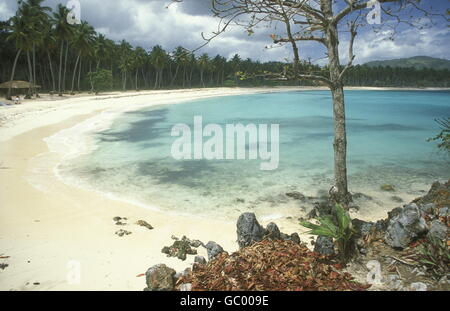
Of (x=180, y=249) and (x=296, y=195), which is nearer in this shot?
(x=180, y=249)

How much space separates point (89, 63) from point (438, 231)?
7809 cm

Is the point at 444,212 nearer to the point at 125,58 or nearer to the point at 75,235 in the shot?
the point at 75,235

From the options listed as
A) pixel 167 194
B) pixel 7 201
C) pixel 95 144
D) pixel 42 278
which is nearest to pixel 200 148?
pixel 95 144

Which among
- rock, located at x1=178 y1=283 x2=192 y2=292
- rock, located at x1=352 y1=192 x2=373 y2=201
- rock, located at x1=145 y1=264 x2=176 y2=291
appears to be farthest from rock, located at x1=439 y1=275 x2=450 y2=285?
rock, located at x1=352 y1=192 x2=373 y2=201

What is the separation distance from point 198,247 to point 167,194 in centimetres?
382

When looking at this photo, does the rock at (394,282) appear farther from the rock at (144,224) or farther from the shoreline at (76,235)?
the rock at (144,224)

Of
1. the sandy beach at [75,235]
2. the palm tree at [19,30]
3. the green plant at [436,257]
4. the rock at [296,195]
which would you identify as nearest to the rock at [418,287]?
the green plant at [436,257]

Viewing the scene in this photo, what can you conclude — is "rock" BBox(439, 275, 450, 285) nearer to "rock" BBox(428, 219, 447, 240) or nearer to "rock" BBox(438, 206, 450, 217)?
"rock" BBox(428, 219, 447, 240)

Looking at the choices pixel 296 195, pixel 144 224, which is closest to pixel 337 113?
pixel 296 195

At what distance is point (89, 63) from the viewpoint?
6975cm

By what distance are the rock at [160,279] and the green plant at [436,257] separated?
291cm

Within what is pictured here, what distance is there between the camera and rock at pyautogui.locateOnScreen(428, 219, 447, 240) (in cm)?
364

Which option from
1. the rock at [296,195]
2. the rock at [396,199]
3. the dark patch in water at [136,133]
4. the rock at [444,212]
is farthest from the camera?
the dark patch in water at [136,133]

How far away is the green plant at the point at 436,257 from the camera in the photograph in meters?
3.18
